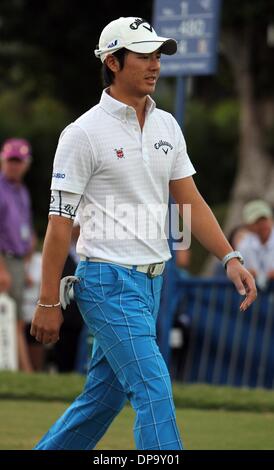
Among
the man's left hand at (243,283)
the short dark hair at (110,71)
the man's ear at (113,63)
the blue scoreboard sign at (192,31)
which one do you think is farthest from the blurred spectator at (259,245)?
the man's ear at (113,63)

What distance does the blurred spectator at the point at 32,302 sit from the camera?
1361 cm

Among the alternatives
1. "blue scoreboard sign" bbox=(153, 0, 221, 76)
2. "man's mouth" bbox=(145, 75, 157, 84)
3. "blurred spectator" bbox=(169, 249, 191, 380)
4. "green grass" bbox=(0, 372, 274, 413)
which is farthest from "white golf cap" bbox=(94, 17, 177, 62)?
"blurred spectator" bbox=(169, 249, 191, 380)

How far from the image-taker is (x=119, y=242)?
5.87m

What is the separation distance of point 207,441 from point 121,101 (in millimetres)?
2909

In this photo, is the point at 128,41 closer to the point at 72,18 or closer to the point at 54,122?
the point at 72,18

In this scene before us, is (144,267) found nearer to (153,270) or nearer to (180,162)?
(153,270)

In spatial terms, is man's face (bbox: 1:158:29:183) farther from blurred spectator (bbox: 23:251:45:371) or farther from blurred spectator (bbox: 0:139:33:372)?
blurred spectator (bbox: 23:251:45:371)

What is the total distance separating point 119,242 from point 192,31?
5.80m

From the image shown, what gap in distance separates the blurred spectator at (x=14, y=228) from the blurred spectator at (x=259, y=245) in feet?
7.36

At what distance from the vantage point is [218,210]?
3231 centimetres

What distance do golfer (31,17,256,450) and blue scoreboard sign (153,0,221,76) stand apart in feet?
17.4

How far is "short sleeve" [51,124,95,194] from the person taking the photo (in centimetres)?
578

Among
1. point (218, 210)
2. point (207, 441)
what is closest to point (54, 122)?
point (218, 210)

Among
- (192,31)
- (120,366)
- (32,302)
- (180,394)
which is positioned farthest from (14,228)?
(120,366)
